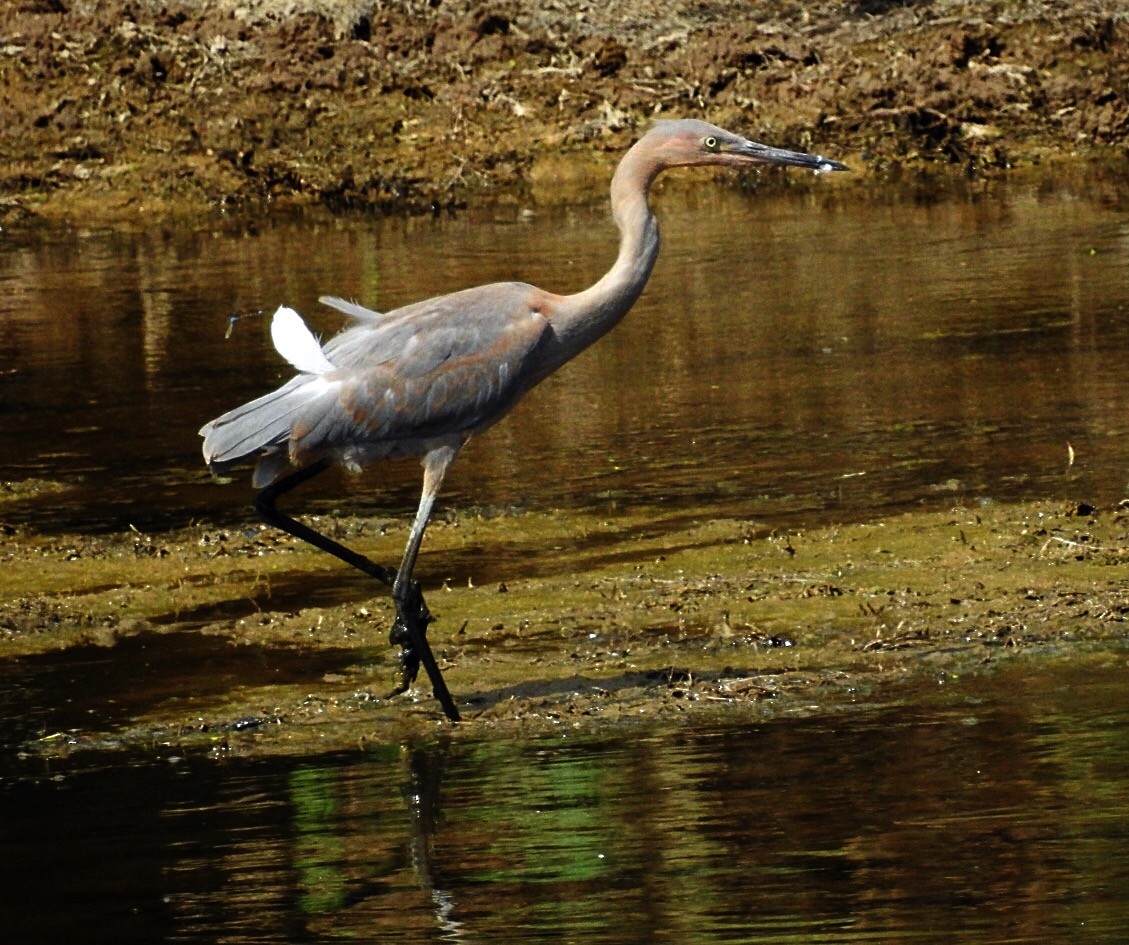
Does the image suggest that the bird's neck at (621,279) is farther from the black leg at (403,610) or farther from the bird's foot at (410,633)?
the bird's foot at (410,633)

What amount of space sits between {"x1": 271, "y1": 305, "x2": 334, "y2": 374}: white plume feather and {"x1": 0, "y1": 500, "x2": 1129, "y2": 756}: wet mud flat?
1031mm

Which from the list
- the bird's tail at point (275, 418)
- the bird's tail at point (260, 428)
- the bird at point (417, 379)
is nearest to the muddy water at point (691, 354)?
the bird at point (417, 379)

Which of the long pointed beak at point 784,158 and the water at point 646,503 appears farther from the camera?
the long pointed beak at point 784,158

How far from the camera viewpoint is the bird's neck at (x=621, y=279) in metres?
8.74

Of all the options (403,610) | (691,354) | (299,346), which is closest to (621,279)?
(299,346)

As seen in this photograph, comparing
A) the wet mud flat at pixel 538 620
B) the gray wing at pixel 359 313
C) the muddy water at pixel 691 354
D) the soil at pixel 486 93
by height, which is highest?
the soil at pixel 486 93

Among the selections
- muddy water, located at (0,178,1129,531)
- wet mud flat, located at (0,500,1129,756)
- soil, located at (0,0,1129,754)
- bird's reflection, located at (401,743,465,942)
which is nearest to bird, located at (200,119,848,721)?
wet mud flat, located at (0,500,1129,756)

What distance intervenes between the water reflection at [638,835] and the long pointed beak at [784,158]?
2.26 m

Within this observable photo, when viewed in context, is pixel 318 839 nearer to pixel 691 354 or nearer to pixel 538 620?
pixel 538 620

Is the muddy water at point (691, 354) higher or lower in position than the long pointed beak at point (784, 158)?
lower

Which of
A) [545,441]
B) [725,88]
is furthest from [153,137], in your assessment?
[545,441]

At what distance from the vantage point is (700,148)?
920 cm

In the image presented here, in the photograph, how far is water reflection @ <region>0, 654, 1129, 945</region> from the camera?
18.0 feet

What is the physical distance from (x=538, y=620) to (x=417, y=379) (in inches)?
40.4
